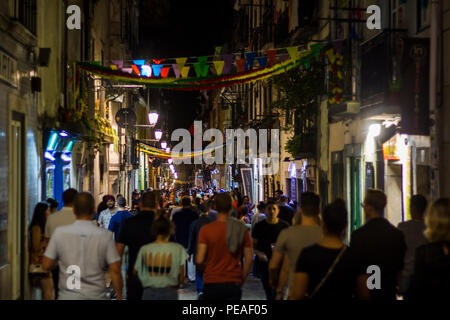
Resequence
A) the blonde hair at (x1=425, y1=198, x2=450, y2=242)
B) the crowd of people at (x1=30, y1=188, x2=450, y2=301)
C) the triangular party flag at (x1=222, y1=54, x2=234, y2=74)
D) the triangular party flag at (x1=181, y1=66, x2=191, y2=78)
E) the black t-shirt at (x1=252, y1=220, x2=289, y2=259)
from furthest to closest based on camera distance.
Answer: the triangular party flag at (x1=181, y1=66, x2=191, y2=78) → the triangular party flag at (x1=222, y1=54, x2=234, y2=74) → the black t-shirt at (x1=252, y1=220, x2=289, y2=259) → the crowd of people at (x1=30, y1=188, x2=450, y2=301) → the blonde hair at (x1=425, y1=198, x2=450, y2=242)

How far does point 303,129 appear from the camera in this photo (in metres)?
22.2

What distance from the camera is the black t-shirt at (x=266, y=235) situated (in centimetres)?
927

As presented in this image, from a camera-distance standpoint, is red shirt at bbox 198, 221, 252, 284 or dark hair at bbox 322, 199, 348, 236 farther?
red shirt at bbox 198, 221, 252, 284

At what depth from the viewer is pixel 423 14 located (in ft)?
38.2

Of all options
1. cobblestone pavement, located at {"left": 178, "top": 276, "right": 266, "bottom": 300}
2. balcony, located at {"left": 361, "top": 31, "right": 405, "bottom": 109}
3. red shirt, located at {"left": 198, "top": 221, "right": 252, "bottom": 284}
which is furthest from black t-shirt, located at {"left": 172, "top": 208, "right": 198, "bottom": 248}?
red shirt, located at {"left": 198, "top": 221, "right": 252, "bottom": 284}

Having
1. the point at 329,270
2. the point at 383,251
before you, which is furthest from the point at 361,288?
the point at 383,251

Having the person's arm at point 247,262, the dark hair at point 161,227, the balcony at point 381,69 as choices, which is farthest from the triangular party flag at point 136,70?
the dark hair at point 161,227

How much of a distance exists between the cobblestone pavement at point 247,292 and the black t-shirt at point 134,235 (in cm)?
377

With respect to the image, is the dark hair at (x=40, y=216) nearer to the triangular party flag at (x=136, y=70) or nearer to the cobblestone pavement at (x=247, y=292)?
the cobblestone pavement at (x=247, y=292)

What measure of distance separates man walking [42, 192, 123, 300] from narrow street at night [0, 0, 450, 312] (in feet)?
0.05

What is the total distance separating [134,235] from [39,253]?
2369mm

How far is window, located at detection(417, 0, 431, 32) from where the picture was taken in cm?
1131

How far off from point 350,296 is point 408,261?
2199 millimetres

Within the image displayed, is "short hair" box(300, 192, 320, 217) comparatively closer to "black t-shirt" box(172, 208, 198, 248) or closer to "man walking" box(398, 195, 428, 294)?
"man walking" box(398, 195, 428, 294)
